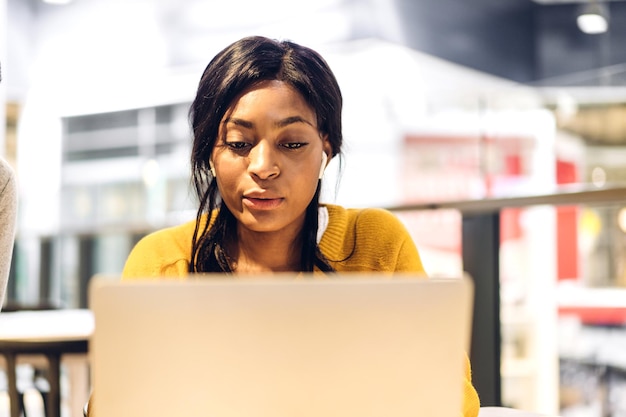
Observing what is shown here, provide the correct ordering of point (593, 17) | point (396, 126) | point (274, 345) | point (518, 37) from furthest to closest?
1. point (518, 37)
2. point (396, 126)
3. point (593, 17)
4. point (274, 345)

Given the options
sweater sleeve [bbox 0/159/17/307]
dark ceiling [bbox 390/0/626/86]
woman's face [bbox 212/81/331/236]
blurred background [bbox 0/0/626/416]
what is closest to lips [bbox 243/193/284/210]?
woman's face [bbox 212/81/331/236]

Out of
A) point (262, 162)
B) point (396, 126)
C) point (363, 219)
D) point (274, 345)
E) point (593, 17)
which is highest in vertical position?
point (593, 17)

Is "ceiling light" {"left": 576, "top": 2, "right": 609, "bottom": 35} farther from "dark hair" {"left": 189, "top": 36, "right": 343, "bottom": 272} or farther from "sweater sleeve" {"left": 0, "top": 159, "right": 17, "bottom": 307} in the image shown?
"sweater sleeve" {"left": 0, "top": 159, "right": 17, "bottom": 307}

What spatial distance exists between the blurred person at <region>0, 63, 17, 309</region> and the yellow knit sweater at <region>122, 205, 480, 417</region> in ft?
1.27

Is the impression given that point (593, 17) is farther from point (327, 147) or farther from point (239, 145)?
point (239, 145)

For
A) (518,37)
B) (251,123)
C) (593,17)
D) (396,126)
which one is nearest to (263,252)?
(251,123)

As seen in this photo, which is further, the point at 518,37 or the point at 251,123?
the point at 518,37

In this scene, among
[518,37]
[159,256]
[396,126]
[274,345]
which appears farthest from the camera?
[518,37]

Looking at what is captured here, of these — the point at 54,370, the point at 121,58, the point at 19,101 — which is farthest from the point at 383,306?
the point at 19,101

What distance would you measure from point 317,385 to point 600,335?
17.3ft

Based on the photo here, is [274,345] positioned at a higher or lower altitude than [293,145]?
lower

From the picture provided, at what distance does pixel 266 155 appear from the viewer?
140 centimetres

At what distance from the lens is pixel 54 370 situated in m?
2.41

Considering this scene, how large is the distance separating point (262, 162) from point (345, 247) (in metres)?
0.33
